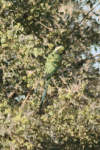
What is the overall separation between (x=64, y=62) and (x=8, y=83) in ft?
4.01

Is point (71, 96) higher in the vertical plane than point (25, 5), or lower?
lower

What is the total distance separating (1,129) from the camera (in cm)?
321

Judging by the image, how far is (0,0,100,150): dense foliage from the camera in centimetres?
337

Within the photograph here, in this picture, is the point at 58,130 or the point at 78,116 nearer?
the point at 78,116

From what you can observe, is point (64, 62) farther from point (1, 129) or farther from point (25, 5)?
point (1, 129)

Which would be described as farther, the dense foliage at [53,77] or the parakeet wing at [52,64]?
the dense foliage at [53,77]

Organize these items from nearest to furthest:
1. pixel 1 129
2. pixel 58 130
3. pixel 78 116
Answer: pixel 1 129, pixel 78 116, pixel 58 130

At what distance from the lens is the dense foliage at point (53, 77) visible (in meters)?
3.37

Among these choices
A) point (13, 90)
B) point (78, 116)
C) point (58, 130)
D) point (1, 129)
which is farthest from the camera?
point (13, 90)

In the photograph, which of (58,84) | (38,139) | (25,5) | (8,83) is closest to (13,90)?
(8,83)

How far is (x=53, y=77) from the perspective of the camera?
381 centimetres

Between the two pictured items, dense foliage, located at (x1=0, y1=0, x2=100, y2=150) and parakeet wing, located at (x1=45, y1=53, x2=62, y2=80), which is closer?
parakeet wing, located at (x1=45, y1=53, x2=62, y2=80)

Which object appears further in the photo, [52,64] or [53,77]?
[53,77]

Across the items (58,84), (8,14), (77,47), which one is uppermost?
(8,14)
